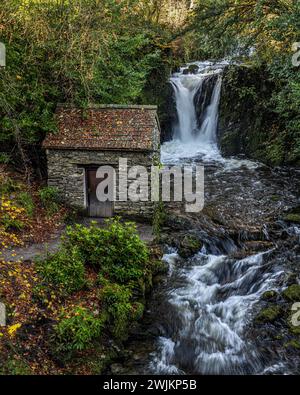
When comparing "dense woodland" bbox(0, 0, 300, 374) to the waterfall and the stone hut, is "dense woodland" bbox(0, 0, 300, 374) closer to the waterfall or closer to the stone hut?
the stone hut

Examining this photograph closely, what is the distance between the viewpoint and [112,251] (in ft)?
30.0

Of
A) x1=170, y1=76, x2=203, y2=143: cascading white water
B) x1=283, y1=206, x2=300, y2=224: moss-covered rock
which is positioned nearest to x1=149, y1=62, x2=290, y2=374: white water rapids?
x1=283, y1=206, x2=300, y2=224: moss-covered rock

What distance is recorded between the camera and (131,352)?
792cm

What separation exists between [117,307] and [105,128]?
579cm

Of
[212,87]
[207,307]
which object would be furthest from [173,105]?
[207,307]

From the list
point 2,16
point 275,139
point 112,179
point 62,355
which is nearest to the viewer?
point 62,355

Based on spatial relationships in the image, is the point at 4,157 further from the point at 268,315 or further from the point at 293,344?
the point at 293,344

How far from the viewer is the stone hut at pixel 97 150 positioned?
11.6m

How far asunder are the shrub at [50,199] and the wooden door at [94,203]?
99 cm

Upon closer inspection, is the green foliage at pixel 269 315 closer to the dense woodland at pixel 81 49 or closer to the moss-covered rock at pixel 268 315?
the moss-covered rock at pixel 268 315

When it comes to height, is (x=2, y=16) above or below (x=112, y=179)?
above

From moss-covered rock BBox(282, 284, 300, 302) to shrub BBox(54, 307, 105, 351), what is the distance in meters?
4.35

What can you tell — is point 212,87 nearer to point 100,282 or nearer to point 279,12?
point 279,12
